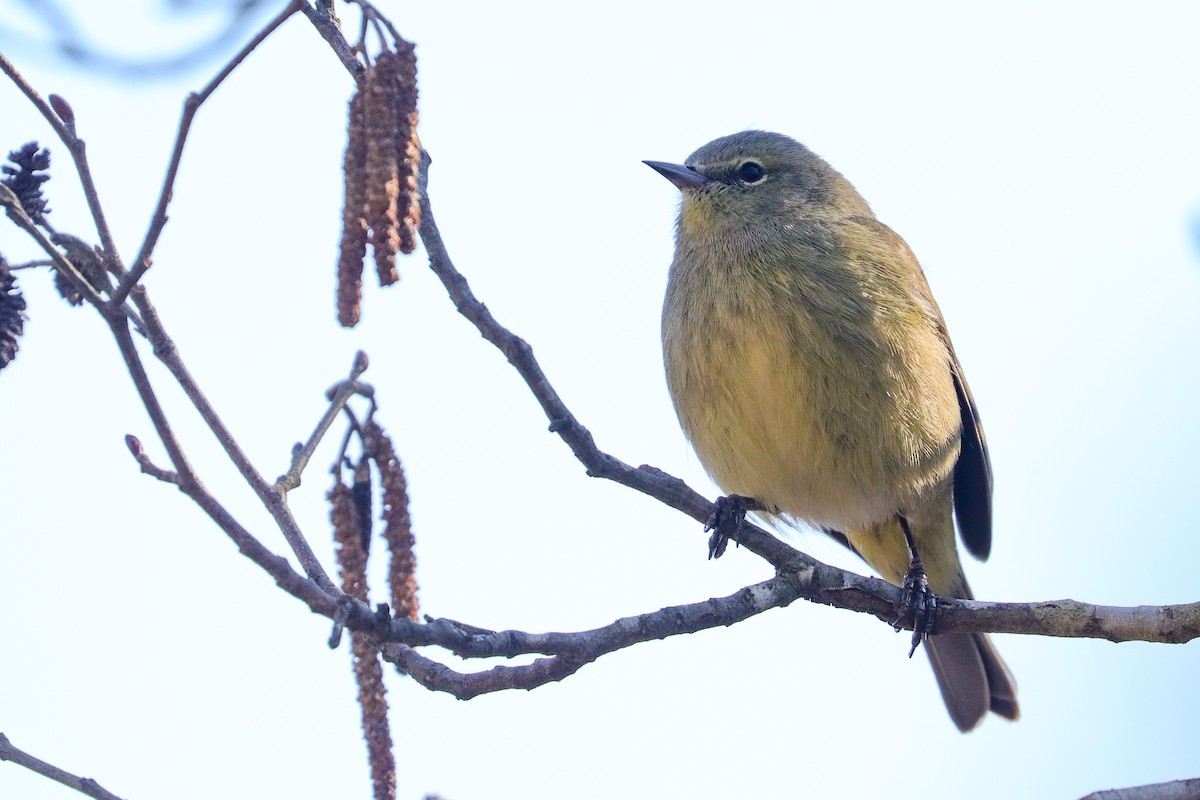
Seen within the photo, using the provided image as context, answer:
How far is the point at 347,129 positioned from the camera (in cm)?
262

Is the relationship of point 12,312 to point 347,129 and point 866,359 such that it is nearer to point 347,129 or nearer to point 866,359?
point 347,129

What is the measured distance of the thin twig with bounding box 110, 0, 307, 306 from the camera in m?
2.16

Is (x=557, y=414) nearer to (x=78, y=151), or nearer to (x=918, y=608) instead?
(x=78, y=151)

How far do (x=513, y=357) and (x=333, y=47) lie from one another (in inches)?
33.7

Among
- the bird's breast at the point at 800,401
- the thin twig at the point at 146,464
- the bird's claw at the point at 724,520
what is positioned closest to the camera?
the thin twig at the point at 146,464

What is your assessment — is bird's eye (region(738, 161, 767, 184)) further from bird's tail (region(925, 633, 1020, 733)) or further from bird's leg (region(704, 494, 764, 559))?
bird's tail (region(925, 633, 1020, 733))

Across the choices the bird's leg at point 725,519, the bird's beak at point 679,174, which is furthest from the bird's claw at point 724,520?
the bird's beak at point 679,174

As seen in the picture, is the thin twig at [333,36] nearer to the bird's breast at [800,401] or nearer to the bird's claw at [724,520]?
the bird's claw at [724,520]

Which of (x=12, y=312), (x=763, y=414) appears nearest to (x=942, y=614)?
(x=763, y=414)

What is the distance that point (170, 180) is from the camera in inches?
85.0

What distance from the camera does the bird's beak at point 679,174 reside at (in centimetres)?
570

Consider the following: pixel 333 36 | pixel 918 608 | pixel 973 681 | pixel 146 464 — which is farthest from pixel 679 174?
pixel 146 464

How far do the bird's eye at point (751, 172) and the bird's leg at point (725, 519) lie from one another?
1.53m

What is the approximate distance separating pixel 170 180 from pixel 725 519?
8.61 ft
